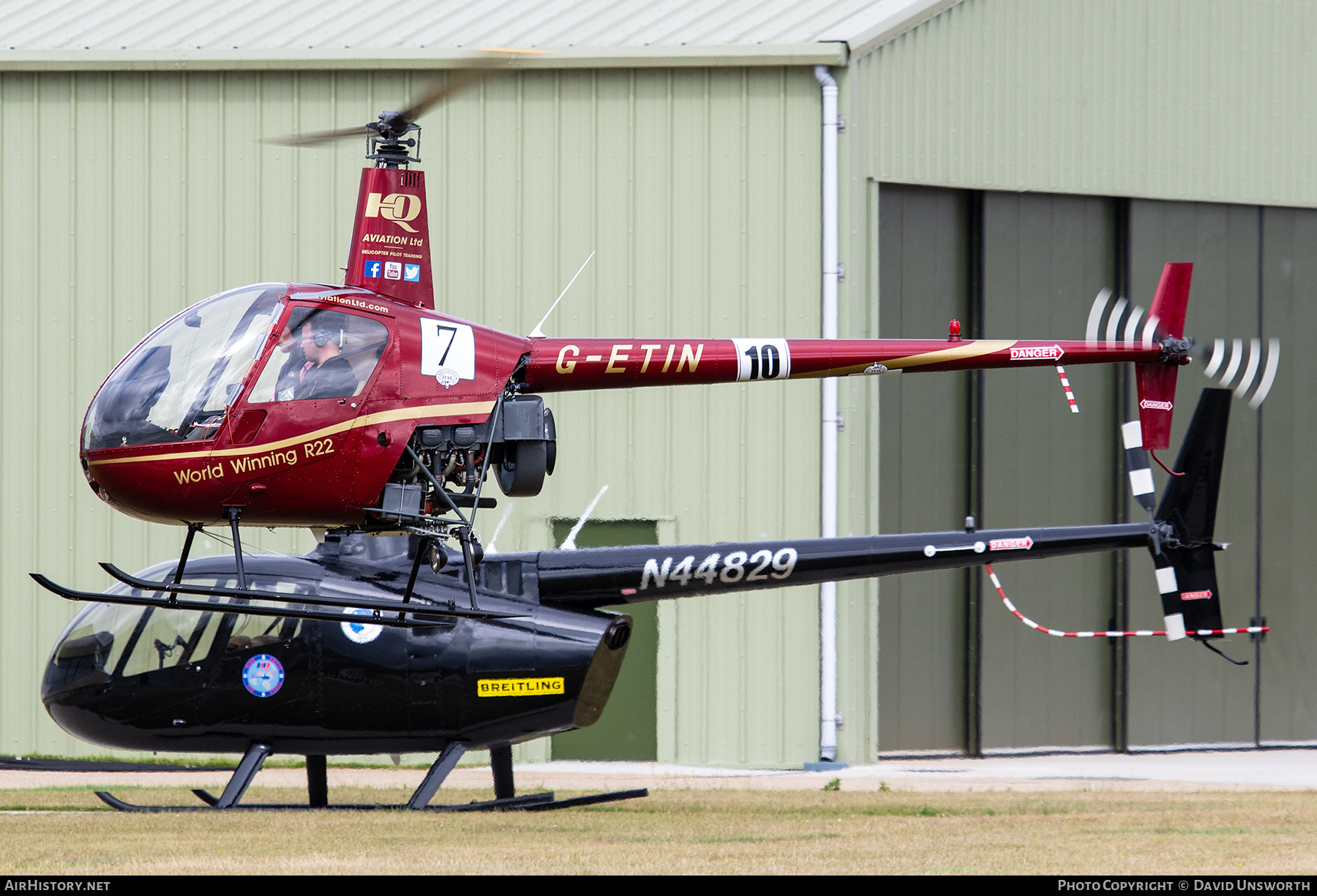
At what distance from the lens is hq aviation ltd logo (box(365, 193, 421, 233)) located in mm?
9844

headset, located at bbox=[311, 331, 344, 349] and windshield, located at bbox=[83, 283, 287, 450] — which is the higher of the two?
headset, located at bbox=[311, 331, 344, 349]

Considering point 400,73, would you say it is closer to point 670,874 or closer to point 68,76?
point 68,76

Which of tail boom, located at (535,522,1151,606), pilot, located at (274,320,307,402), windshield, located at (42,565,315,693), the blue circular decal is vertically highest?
pilot, located at (274,320,307,402)

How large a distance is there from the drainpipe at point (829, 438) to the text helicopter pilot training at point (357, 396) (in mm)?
6028

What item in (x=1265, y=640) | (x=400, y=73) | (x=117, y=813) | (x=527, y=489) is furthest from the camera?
(x=1265, y=640)

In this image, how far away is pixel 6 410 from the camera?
661 inches

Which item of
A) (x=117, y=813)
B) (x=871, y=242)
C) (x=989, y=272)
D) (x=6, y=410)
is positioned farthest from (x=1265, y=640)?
(x=6, y=410)

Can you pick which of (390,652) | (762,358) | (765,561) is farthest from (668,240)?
(390,652)

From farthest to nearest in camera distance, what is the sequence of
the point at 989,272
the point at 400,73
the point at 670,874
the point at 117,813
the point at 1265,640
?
the point at 1265,640
the point at 989,272
the point at 400,73
the point at 117,813
the point at 670,874

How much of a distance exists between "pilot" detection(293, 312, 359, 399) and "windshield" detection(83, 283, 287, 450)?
26 cm

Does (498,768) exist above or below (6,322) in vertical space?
below

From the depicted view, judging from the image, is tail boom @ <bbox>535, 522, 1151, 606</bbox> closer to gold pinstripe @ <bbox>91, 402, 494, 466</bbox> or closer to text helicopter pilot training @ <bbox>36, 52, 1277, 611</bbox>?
text helicopter pilot training @ <bbox>36, 52, 1277, 611</bbox>

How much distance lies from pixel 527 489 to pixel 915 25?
956cm

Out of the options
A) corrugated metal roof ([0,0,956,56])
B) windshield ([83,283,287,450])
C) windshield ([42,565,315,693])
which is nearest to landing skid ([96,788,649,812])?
windshield ([42,565,315,693])
